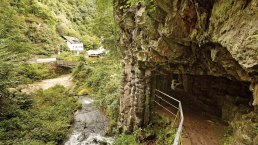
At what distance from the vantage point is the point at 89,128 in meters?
18.2

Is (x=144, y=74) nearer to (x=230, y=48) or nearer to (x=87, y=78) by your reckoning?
(x=230, y=48)

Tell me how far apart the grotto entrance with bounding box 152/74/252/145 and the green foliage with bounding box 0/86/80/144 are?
8.13 m

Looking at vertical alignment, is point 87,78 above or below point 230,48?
below

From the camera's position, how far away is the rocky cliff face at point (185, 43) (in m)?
4.57

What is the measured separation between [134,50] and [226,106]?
202 inches

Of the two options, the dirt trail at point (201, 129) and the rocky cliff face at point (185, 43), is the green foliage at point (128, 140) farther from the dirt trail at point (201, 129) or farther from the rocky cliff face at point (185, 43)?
the dirt trail at point (201, 129)

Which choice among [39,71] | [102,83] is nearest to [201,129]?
[102,83]

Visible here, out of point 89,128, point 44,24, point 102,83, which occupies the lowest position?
point 89,128

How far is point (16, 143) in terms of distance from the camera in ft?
45.6

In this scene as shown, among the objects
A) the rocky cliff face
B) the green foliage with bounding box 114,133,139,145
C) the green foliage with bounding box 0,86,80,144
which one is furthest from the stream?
the rocky cliff face

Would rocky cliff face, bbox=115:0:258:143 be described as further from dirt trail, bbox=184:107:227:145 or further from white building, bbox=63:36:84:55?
white building, bbox=63:36:84:55

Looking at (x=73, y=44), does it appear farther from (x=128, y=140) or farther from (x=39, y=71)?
(x=128, y=140)

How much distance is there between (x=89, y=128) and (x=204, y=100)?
31.7 feet

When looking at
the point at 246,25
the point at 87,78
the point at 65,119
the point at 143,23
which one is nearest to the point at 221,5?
the point at 246,25
